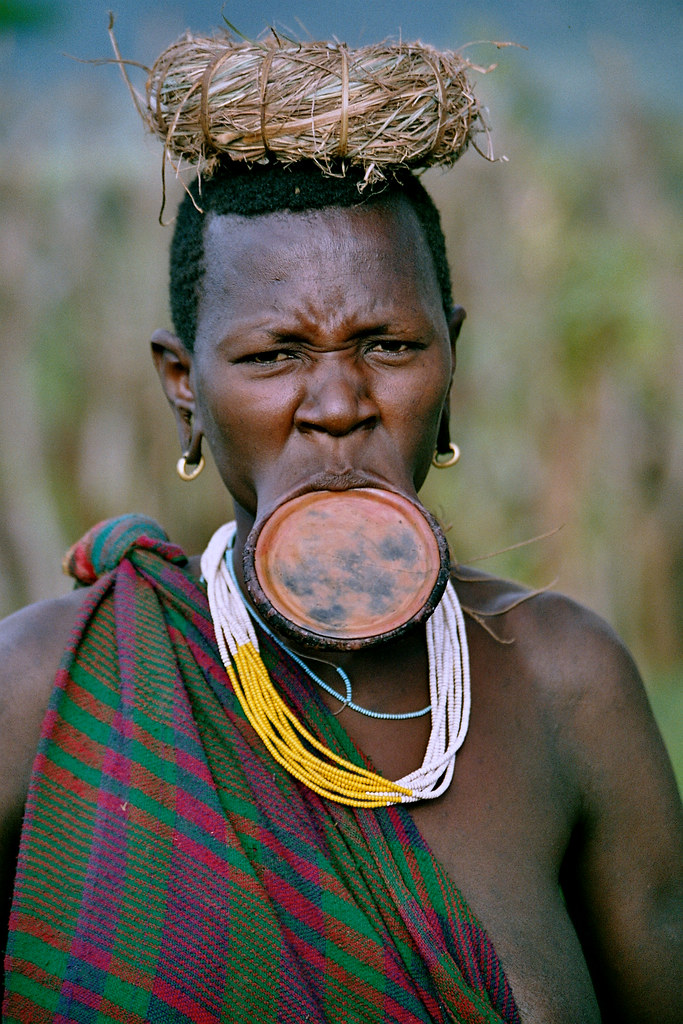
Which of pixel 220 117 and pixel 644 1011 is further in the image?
pixel 644 1011

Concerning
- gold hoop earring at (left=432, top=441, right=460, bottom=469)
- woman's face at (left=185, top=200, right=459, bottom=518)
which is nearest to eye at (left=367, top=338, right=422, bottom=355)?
woman's face at (left=185, top=200, right=459, bottom=518)

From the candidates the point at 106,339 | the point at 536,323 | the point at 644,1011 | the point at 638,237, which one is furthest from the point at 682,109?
the point at 644,1011

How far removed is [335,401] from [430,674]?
65cm

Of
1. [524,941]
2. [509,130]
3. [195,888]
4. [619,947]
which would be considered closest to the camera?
[195,888]

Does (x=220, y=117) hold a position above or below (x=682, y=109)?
above

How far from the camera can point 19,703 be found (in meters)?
1.97

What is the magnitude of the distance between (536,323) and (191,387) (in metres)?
3.89

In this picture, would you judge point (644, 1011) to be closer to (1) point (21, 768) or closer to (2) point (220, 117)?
(1) point (21, 768)

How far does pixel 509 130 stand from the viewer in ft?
18.5

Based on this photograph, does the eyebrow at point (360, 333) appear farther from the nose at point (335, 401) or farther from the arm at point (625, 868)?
the arm at point (625, 868)

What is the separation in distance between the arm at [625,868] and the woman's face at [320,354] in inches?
28.7

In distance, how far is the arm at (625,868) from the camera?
7.25 feet

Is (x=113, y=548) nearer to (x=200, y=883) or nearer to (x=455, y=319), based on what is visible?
(x=200, y=883)

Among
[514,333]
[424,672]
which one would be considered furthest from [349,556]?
[514,333]
